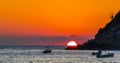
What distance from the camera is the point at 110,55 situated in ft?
610

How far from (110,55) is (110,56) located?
1670 mm

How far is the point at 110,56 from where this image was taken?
7259 inches

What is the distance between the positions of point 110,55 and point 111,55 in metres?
0.52

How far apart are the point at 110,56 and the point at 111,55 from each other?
6.59 feet

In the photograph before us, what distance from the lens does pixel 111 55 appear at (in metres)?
186
